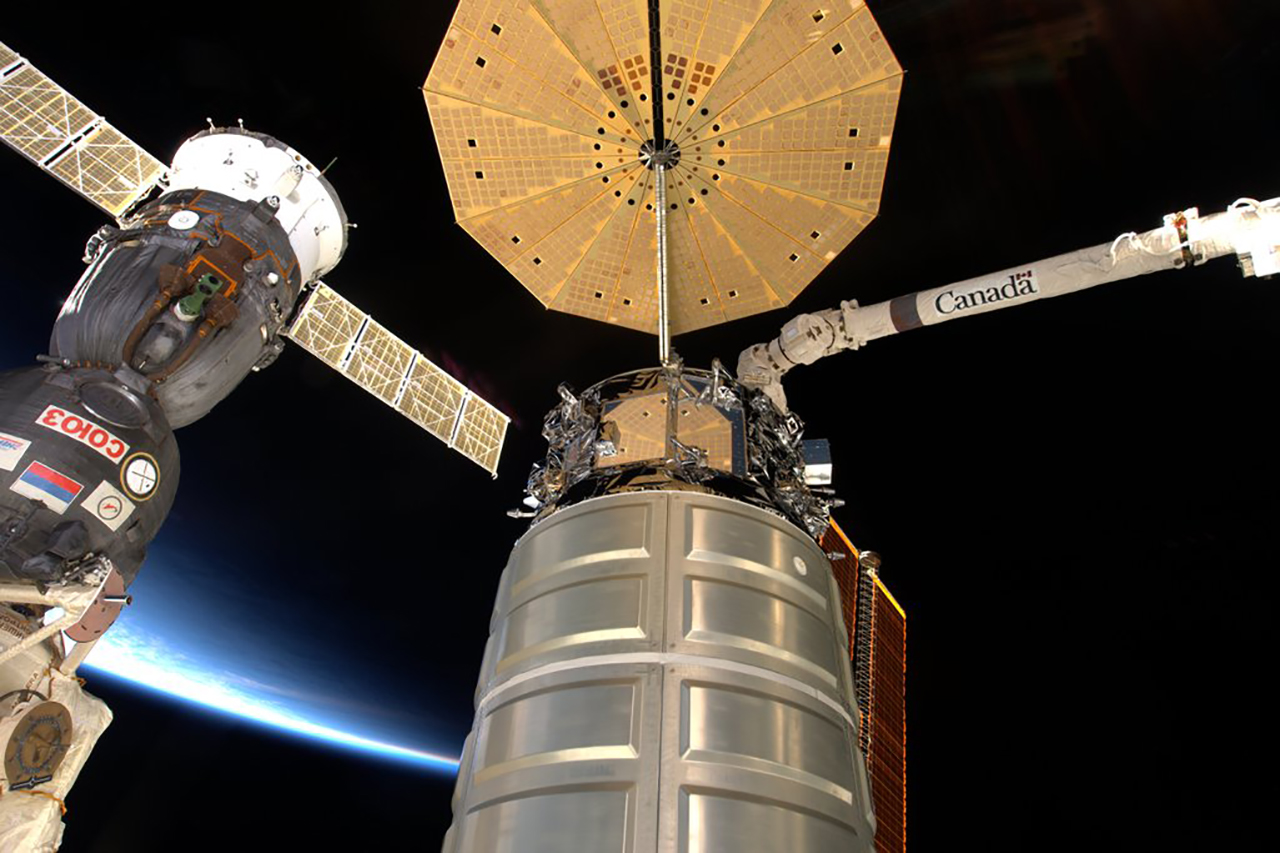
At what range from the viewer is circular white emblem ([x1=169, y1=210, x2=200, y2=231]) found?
9773 mm

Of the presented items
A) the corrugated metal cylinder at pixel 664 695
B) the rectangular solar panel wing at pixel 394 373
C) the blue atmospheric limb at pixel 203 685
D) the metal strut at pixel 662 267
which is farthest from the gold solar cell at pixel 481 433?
the blue atmospheric limb at pixel 203 685

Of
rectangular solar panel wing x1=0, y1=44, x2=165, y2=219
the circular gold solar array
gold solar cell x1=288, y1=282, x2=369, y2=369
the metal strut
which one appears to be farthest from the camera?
gold solar cell x1=288, y1=282, x2=369, y2=369

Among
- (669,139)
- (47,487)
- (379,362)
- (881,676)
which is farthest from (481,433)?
(881,676)

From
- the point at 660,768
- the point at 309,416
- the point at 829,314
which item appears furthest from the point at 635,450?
the point at 309,416

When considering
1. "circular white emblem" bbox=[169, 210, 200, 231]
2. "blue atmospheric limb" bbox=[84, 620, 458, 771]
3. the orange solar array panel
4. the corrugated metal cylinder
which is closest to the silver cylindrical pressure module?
the corrugated metal cylinder

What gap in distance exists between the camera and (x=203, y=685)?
18.3 metres

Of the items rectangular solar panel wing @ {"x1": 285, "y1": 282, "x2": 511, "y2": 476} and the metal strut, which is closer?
the metal strut

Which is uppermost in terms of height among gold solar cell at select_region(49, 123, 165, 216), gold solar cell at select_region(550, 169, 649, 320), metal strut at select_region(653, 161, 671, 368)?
gold solar cell at select_region(49, 123, 165, 216)

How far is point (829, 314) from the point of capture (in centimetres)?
896

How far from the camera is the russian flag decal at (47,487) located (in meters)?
7.81

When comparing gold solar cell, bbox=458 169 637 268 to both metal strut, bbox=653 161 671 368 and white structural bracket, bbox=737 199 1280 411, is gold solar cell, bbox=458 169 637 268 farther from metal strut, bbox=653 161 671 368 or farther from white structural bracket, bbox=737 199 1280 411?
white structural bracket, bbox=737 199 1280 411

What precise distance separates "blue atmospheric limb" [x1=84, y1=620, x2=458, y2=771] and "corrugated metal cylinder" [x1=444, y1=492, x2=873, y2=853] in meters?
14.6

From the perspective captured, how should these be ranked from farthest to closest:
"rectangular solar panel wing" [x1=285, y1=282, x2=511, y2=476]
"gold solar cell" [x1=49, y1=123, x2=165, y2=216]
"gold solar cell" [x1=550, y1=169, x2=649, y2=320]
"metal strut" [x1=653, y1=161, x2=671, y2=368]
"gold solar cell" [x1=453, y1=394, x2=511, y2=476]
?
"gold solar cell" [x1=453, y1=394, x2=511, y2=476] → "rectangular solar panel wing" [x1=285, y1=282, x2=511, y2=476] → "gold solar cell" [x1=49, y1=123, x2=165, y2=216] → "gold solar cell" [x1=550, y1=169, x2=649, y2=320] → "metal strut" [x1=653, y1=161, x2=671, y2=368]

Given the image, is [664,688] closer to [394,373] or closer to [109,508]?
[109,508]
